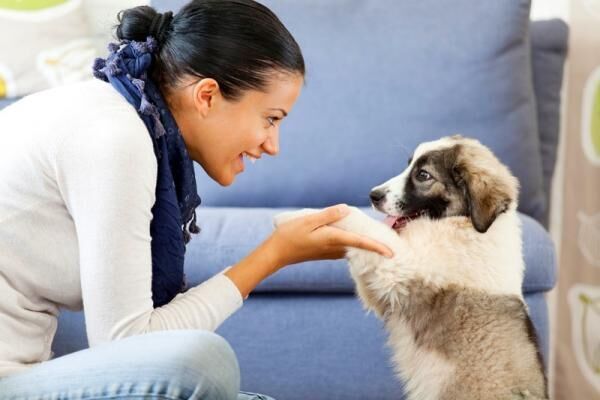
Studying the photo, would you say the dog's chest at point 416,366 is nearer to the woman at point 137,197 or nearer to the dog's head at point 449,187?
the dog's head at point 449,187

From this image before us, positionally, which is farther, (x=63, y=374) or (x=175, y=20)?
(x=175, y=20)

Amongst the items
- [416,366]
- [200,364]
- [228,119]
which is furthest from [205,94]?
[416,366]

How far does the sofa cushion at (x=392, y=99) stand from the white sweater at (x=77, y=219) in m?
1.34

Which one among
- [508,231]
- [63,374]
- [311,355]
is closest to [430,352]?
[508,231]

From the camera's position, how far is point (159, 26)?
1.43 metres

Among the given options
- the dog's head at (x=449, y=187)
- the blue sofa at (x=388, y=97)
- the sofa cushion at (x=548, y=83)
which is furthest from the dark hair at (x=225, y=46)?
the sofa cushion at (x=548, y=83)

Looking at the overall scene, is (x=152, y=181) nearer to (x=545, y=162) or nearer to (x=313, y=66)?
(x=313, y=66)

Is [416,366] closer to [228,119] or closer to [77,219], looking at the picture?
[228,119]

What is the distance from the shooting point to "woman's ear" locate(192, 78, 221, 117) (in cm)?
136

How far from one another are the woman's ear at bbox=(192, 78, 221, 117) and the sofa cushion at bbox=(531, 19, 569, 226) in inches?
77.0

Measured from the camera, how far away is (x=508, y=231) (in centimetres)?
178

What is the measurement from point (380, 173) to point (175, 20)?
1.32m

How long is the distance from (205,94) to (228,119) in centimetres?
7

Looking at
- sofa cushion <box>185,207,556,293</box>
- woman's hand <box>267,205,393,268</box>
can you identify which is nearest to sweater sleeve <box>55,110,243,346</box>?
woman's hand <box>267,205,393,268</box>
